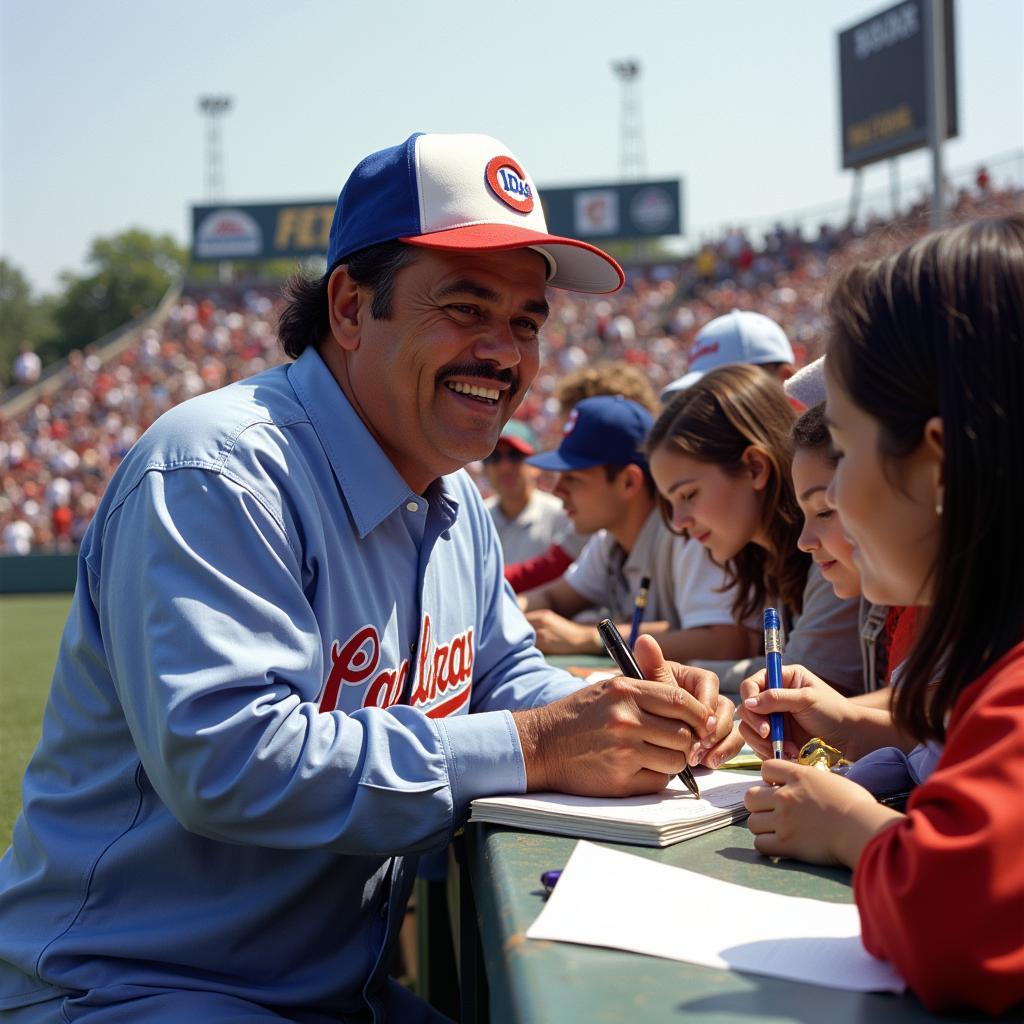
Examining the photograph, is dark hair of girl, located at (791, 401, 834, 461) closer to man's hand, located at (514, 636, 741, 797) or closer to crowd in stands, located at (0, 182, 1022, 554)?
man's hand, located at (514, 636, 741, 797)

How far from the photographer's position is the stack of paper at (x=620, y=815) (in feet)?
5.31

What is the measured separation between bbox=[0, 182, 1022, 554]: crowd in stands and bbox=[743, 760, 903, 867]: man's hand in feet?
74.8

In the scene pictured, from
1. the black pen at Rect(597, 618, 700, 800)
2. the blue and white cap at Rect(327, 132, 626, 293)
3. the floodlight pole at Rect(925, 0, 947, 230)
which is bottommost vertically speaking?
the black pen at Rect(597, 618, 700, 800)

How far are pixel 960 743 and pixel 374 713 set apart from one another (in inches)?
37.4

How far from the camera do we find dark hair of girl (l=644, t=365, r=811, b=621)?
3100mm

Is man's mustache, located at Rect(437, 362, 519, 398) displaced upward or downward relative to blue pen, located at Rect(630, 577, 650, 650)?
upward

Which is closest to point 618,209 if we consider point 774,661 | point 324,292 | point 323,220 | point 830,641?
point 323,220

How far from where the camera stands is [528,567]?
5.53 metres

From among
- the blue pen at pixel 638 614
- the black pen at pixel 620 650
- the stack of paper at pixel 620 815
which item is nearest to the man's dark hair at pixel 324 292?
the black pen at pixel 620 650

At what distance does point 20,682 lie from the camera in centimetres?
1026

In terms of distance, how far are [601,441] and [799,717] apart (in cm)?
251

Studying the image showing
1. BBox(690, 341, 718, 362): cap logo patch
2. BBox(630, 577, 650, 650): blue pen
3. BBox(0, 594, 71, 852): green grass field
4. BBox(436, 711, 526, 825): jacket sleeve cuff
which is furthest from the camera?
BBox(0, 594, 71, 852): green grass field

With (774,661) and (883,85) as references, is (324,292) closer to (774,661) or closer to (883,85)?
(774,661)

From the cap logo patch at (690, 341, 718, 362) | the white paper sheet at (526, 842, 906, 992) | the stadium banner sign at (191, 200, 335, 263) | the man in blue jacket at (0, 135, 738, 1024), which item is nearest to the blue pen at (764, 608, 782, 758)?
the man in blue jacket at (0, 135, 738, 1024)
